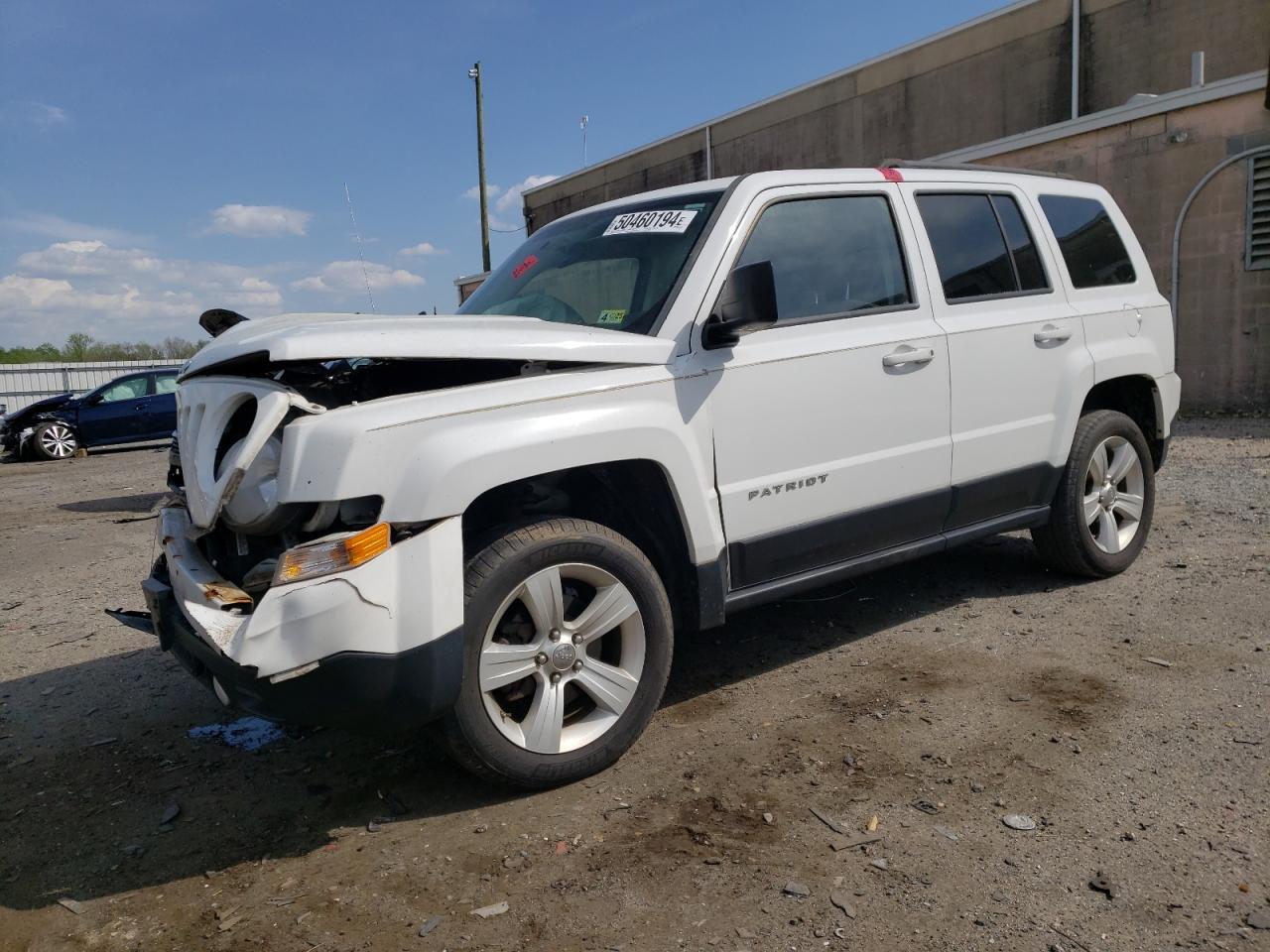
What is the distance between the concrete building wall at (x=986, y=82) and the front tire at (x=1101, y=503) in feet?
48.6

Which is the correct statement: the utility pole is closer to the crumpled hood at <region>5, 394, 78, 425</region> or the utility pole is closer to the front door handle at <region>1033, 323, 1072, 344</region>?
the crumpled hood at <region>5, 394, 78, 425</region>

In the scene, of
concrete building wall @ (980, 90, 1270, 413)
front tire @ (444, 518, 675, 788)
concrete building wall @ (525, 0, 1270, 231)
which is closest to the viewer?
front tire @ (444, 518, 675, 788)

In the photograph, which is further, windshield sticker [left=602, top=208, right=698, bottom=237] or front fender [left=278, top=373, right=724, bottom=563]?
windshield sticker [left=602, top=208, right=698, bottom=237]

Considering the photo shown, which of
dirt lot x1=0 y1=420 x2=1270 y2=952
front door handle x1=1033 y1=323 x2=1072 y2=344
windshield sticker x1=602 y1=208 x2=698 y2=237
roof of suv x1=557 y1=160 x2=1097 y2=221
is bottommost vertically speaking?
dirt lot x1=0 y1=420 x2=1270 y2=952

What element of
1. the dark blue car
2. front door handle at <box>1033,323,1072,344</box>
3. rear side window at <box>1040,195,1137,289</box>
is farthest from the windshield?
the dark blue car

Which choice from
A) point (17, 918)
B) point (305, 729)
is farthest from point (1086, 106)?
point (17, 918)

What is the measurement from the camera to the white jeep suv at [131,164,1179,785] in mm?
2652

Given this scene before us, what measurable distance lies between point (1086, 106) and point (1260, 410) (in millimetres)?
9853

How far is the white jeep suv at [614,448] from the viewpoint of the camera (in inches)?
104

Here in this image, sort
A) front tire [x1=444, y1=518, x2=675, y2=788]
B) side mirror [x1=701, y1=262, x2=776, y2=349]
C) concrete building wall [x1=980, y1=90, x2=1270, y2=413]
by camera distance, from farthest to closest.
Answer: concrete building wall [x1=980, y1=90, x2=1270, y2=413] < side mirror [x1=701, y1=262, x2=776, y2=349] < front tire [x1=444, y1=518, x2=675, y2=788]

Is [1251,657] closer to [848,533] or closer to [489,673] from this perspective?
[848,533]

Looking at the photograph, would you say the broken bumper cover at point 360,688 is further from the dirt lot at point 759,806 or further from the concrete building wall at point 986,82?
the concrete building wall at point 986,82

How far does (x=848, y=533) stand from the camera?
12.3ft

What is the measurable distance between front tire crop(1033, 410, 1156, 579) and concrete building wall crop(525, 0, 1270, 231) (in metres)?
14.8
